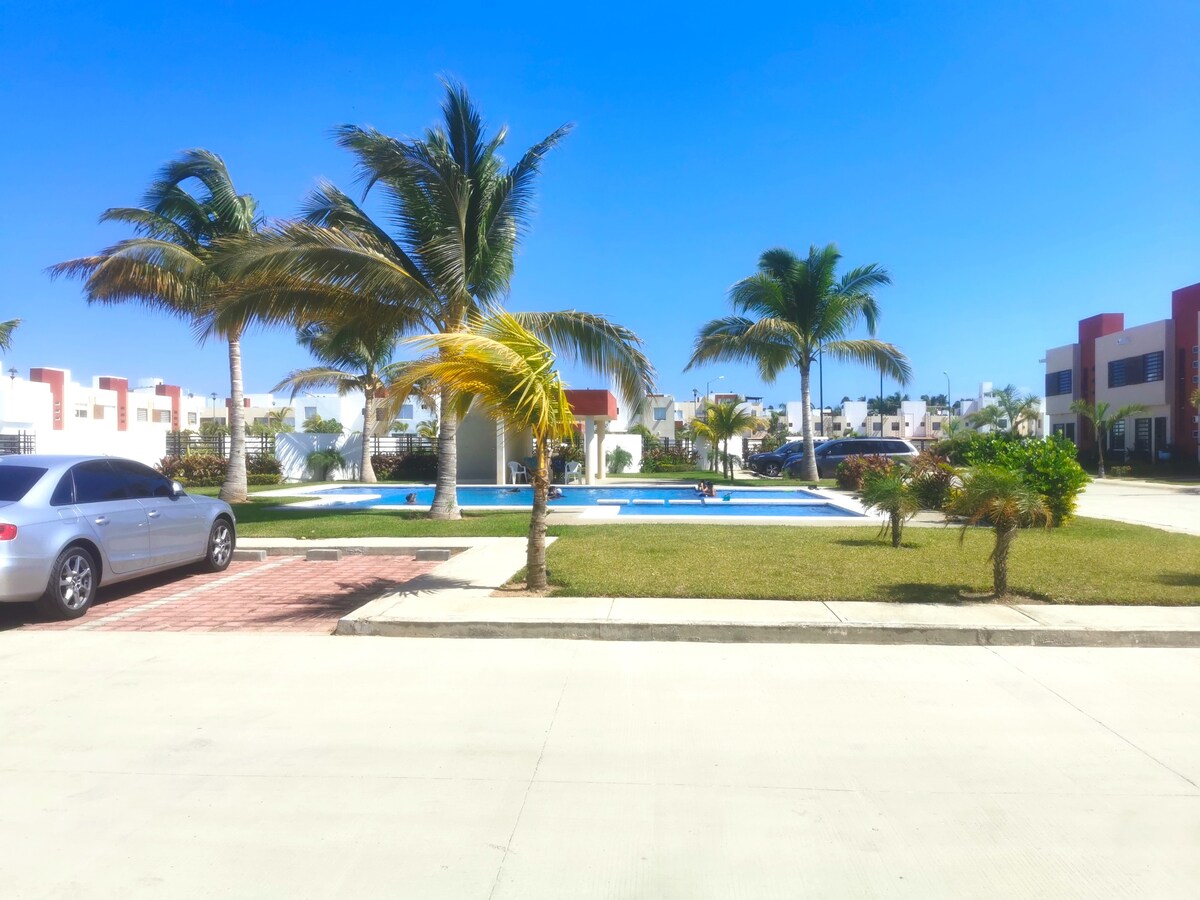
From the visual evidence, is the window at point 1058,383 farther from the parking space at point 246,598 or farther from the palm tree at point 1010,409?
the parking space at point 246,598

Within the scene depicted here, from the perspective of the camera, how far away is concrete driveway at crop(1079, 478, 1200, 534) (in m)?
16.7

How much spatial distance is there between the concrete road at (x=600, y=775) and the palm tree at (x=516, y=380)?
238 centimetres

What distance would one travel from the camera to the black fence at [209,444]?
3180 cm

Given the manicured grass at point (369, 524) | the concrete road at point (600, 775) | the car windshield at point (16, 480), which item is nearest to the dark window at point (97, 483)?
the car windshield at point (16, 480)

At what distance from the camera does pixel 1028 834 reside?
4.02 m

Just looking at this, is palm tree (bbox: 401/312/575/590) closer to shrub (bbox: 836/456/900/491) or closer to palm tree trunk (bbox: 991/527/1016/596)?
palm tree trunk (bbox: 991/527/1016/596)

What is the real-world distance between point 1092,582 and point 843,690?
4915 mm

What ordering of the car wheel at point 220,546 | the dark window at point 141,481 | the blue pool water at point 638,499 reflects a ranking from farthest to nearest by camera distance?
the blue pool water at point 638,499, the car wheel at point 220,546, the dark window at point 141,481

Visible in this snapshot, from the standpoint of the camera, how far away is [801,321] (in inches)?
1147

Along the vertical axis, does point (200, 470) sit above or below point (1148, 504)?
above

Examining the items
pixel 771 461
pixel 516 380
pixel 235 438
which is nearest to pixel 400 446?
pixel 235 438

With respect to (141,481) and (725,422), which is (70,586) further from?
(725,422)

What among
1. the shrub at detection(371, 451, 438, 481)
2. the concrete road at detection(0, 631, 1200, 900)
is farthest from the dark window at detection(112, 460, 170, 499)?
the shrub at detection(371, 451, 438, 481)

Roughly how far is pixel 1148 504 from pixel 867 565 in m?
14.2
